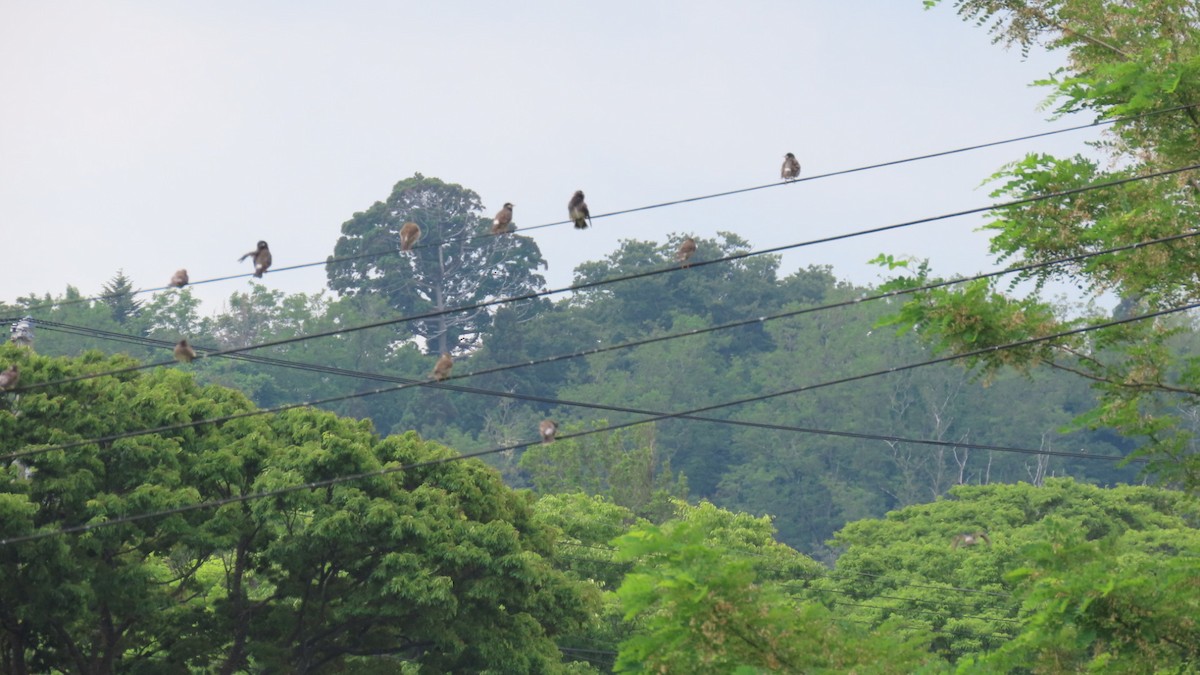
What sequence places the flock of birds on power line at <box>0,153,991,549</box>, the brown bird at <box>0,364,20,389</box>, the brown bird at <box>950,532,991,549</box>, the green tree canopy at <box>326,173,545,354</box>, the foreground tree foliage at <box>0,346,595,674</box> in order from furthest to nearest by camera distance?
the green tree canopy at <box>326,173,545,354</box> → the brown bird at <box>950,532,991,549</box> → the foreground tree foliage at <box>0,346,595,674</box> → the brown bird at <box>0,364,20,389</box> → the flock of birds on power line at <box>0,153,991,549</box>

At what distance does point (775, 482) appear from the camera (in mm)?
65438

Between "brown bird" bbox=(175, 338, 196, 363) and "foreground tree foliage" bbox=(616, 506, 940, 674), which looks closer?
"foreground tree foliage" bbox=(616, 506, 940, 674)

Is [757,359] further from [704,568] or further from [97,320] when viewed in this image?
[704,568]

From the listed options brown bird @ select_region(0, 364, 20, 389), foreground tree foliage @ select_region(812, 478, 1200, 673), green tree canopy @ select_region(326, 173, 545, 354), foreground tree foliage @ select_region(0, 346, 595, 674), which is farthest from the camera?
green tree canopy @ select_region(326, 173, 545, 354)

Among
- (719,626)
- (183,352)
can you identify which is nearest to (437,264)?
(183,352)

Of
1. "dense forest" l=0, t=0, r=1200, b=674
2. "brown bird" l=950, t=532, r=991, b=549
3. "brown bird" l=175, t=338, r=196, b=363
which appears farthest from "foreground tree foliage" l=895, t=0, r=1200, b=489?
"brown bird" l=950, t=532, r=991, b=549

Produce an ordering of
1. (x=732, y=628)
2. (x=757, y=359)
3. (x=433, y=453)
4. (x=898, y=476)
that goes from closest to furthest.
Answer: (x=732, y=628), (x=433, y=453), (x=898, y=476), (x=757, y=359)

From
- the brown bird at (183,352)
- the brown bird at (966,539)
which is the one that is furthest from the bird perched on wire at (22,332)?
the brown bird at (966,539)

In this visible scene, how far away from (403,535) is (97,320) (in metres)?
48.4

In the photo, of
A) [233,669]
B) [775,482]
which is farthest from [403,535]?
[775,482]

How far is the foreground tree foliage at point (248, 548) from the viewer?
20000 millimetres

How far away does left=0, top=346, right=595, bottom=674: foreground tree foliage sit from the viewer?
20000 millimetres

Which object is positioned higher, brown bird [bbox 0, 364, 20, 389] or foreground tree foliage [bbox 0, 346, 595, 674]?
brown bird [bbox 0, 364, 20, 389]

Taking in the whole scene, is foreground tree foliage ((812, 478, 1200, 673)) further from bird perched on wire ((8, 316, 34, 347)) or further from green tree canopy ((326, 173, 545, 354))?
green tree canopy ((326, 173, 545, 354))
